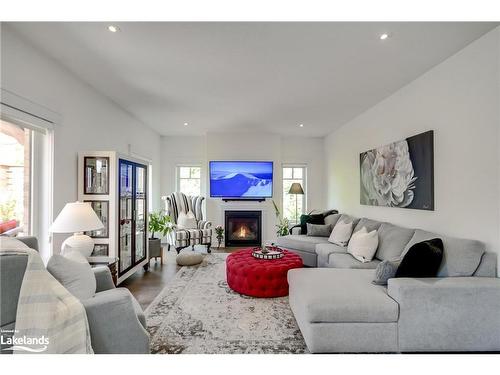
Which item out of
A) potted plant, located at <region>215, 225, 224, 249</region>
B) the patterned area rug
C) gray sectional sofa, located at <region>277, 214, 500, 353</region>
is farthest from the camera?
potted plant, located at <region>215, 225, 224, 249</region>

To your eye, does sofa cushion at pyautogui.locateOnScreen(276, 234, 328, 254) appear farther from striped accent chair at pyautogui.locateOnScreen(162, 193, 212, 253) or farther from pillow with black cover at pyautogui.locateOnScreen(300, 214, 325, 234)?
striped accent chair at pyautogui.locateOnScreen(162, 193, 212, 253)

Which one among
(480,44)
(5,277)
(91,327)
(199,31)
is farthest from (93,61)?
(480,44)

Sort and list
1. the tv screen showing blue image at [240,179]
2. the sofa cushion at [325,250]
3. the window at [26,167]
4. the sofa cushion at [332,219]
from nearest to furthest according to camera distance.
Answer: the window at [26,167]
the sofa cushion at [325,250]
the sofa cushion at [332,219]
the tv screen showing blue image at [240,179]

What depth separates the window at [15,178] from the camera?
226 centimetres

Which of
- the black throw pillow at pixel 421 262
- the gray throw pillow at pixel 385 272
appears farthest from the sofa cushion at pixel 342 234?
the black throw pillow at pixel 421 262

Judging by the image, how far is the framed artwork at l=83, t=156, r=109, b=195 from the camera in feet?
10.2

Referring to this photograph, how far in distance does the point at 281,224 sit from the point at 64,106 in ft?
14.9

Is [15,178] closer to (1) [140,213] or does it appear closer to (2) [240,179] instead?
(1) [140,213]

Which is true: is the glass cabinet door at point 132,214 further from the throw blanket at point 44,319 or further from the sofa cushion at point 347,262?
the sofa cushion at point 347,262

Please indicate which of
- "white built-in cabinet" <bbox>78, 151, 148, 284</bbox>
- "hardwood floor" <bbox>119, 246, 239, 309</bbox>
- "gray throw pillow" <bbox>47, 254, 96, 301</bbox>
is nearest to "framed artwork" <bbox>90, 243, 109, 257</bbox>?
"white built-in cabinet" <bbox>78, 151, 148, 284</bbox>

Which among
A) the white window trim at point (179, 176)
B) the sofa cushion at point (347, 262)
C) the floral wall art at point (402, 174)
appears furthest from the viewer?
the white window trim at point (179, 176)

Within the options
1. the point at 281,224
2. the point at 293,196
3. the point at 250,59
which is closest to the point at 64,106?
the point at 250,59

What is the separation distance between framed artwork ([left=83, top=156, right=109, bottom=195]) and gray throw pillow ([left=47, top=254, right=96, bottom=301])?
167 cm

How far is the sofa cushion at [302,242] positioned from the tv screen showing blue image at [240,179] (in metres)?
1.61
